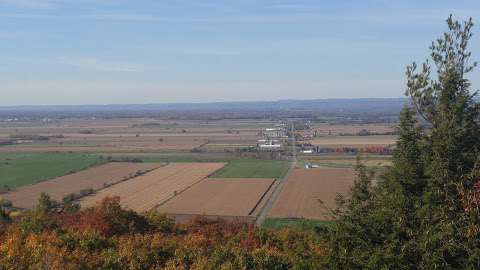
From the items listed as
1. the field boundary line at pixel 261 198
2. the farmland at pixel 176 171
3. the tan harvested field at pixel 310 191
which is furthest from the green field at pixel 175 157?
the field boundary line at pixel 261 198

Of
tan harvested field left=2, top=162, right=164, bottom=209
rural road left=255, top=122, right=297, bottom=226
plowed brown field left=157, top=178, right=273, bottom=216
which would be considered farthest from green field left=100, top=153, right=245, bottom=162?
plowed brown field left=157, top=178, right=273, bottom=216

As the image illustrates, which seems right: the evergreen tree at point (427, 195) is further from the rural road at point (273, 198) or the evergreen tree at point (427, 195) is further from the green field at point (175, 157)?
the green field at point (175, 157)

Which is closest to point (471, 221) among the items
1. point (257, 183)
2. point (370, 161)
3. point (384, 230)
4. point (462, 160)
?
point (384, 230)

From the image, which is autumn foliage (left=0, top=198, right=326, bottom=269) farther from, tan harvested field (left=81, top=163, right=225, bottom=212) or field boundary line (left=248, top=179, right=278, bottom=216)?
tan harvested field (left=81, top=163, right=225, bottom=212)

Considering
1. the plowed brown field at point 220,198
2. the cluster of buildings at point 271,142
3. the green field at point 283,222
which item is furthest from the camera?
the cluster of buildings at point 271,142

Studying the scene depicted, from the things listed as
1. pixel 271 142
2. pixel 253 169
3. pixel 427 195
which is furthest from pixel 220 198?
pixel 271 142

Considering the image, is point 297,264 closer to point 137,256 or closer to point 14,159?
point 137,256

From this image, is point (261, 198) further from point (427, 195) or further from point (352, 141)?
point (352, 141)
